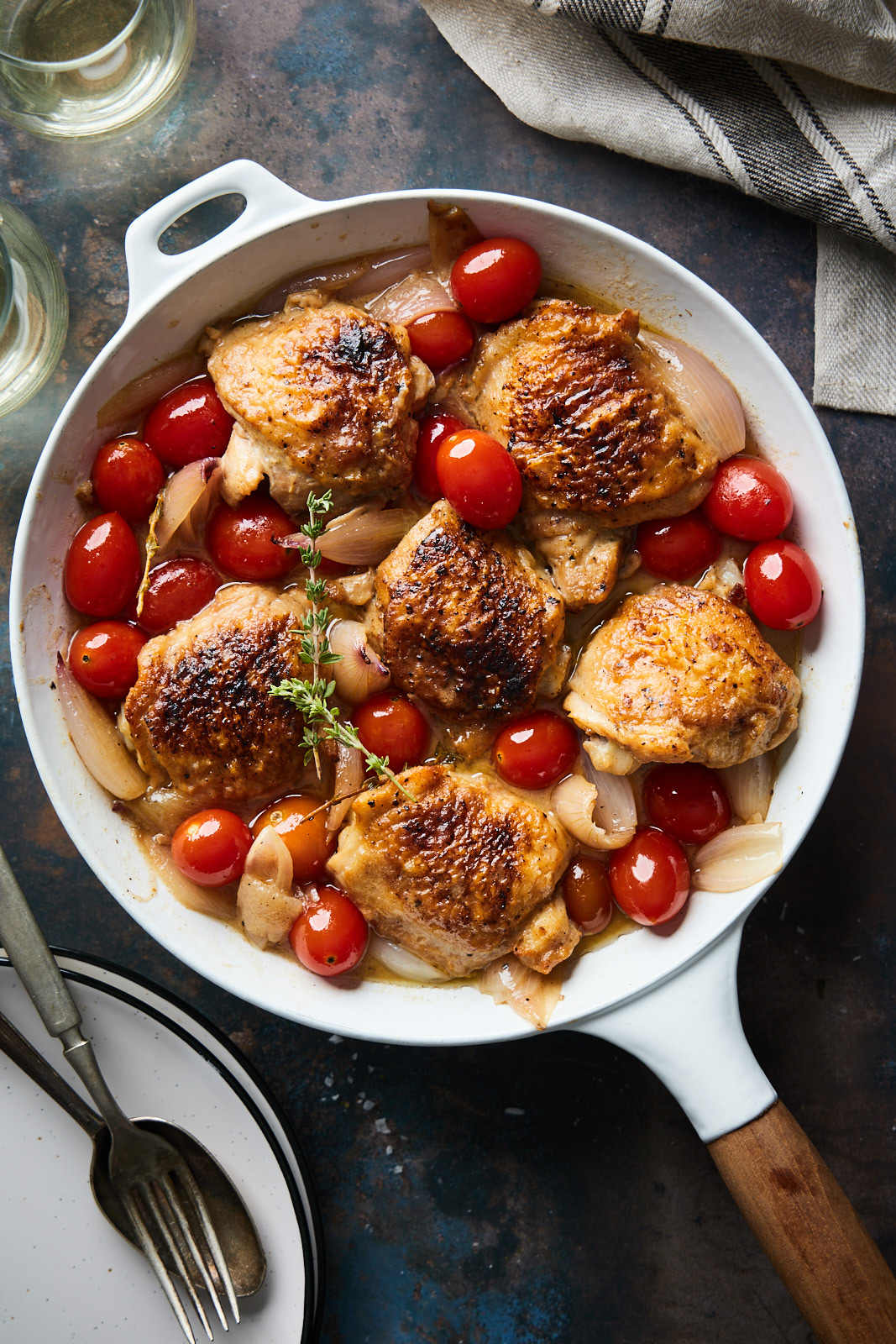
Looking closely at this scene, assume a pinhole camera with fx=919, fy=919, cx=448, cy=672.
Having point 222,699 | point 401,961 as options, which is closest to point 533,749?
point 401,961

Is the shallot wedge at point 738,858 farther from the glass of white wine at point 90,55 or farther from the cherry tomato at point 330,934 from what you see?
the glass of white wine at point 90,55

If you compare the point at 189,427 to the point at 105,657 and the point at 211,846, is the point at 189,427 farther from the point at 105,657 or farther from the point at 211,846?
the point at 211,846

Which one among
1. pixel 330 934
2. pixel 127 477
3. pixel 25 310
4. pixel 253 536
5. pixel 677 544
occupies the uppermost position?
pixel 25 310

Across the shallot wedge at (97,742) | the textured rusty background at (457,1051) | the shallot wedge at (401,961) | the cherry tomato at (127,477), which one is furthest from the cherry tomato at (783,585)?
the shallot wedge at (97,742)

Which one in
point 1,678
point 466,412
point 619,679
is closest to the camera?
point 619,679

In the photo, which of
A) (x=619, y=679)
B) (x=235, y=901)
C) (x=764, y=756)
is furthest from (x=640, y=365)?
(x=235, y=901)

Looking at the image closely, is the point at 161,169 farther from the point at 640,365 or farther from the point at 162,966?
the point at 162,966
